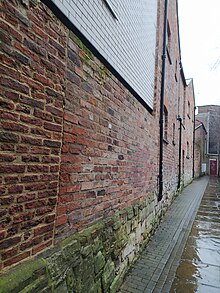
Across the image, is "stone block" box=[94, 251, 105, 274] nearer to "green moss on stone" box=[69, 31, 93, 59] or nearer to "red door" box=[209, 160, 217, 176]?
"green moss on stone" box=[69, 31, 93, 59]

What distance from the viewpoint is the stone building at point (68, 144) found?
52.8 inches

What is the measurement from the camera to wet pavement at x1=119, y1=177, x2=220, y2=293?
9.75ft

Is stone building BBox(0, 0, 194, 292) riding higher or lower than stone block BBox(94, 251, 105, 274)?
higher

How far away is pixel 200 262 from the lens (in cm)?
376

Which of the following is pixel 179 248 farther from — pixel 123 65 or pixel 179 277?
pixel 123 65

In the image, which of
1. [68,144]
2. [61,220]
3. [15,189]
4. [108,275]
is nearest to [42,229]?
[61,220]

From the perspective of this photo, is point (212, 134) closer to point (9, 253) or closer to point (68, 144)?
point (68, 144)

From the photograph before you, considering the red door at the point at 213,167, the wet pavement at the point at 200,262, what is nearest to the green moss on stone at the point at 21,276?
the wet pavement at the point at 200,262

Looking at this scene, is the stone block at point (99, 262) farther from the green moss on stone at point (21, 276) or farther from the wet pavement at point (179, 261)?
the green moss on stone at point (21, 276)

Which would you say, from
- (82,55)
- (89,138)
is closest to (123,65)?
(82,55)

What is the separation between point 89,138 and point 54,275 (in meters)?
1.17

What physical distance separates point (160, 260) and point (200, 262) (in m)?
0.70

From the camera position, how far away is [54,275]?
1.64m

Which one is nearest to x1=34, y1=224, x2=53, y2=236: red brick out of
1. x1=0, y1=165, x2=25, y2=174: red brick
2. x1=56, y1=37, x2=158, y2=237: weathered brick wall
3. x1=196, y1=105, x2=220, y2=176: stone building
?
x1=56, y1=37, x2=158, y2=237: weathered brick wall
